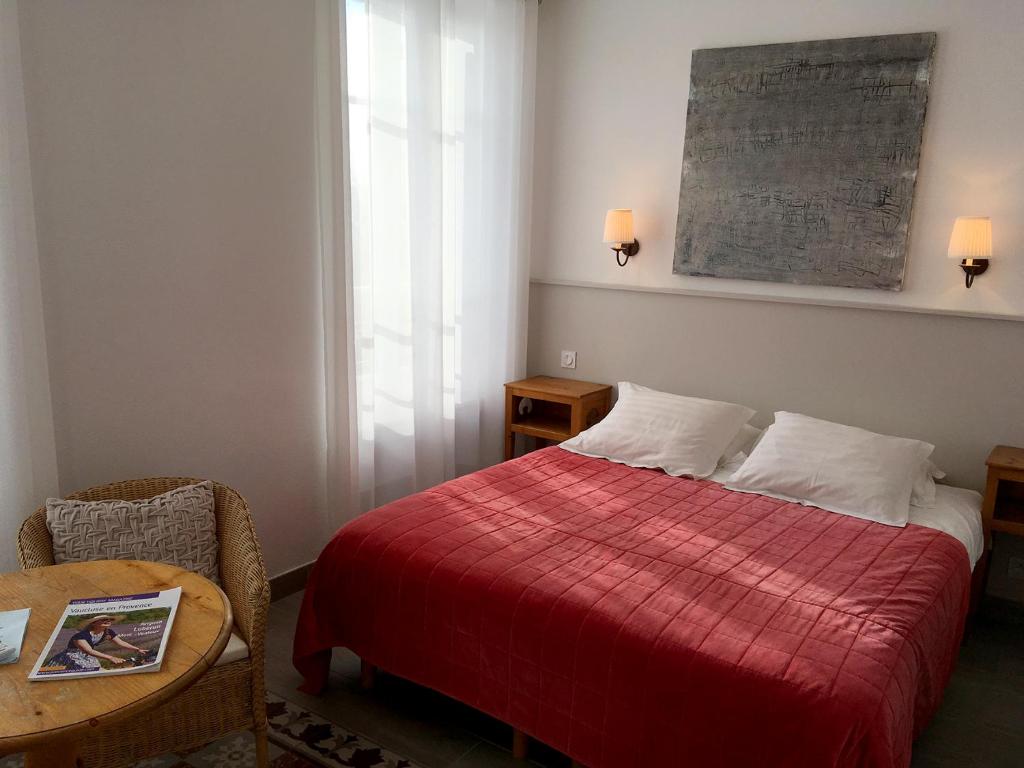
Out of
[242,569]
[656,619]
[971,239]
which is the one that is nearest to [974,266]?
[971,239]

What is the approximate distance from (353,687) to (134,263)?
152 centimetres

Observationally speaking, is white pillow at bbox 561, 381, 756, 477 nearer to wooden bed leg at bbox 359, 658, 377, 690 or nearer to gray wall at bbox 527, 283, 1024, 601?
gray wall at bbox 527, 283, 1024, 601

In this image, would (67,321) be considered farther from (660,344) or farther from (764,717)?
(660,344)

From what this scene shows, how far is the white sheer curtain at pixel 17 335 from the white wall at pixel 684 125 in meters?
2.54

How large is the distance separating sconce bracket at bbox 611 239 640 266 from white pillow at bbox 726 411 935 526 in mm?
1170

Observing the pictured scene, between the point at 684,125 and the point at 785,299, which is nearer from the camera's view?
the point at 785,299

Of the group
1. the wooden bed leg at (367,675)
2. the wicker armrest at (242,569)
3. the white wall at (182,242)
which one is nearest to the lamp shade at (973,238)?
the white wall at (182,242)

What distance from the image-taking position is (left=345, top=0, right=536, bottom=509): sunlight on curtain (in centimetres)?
320

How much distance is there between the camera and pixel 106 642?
1566 millimetres

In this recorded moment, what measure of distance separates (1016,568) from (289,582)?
2.89m

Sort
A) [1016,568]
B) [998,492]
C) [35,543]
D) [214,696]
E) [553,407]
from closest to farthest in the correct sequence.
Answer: [214,696], [35,543], [998,492], [1016,568], [553,407]

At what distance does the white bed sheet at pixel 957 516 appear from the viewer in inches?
108

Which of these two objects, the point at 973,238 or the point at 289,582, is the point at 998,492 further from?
the point at 289,582

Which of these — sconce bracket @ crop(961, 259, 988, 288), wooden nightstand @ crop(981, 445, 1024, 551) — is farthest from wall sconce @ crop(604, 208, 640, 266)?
wooden nightstand @ crop(981, 445, 1024, 551)
